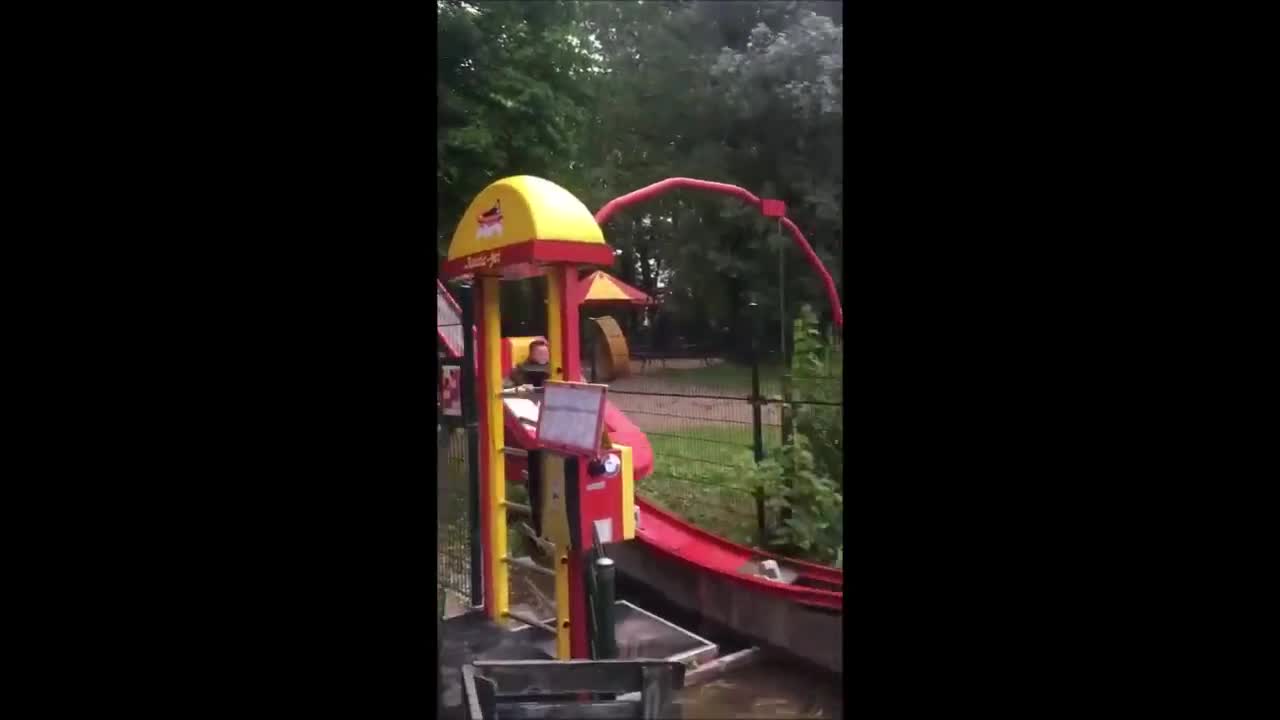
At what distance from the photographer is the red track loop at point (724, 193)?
1297 mm

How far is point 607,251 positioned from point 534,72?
10.9 inches

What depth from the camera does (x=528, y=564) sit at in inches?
58.3

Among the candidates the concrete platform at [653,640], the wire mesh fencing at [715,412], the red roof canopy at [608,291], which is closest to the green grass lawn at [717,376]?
the wire mesh fencing at [715,412]

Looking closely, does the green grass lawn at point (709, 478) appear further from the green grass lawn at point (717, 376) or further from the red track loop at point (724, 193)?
the red track loop at point (724, 193)

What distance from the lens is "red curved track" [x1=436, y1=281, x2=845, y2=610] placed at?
135cm

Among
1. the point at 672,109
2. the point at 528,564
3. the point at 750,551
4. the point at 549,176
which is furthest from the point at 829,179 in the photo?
the point at 528,564

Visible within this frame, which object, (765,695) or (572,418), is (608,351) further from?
(765,695)

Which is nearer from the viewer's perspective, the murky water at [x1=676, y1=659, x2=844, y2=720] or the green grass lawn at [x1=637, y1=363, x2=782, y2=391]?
the murky water at [x1=676, y1=659, x2=844, y2=720]

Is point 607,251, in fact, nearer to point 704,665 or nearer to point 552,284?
point 552,284

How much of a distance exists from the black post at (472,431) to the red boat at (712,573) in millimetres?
36

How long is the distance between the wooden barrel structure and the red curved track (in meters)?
0.05

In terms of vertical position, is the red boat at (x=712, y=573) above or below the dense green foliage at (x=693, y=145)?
below

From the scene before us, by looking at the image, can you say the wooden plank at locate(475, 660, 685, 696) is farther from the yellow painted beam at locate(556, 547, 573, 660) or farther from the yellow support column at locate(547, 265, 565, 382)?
the yellow support column at locate(547, 265, 565, 382)

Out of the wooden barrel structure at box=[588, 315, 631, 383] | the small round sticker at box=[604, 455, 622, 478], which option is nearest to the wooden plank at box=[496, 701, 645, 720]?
the small round sticker at box=[604, 455, 622, 478]
